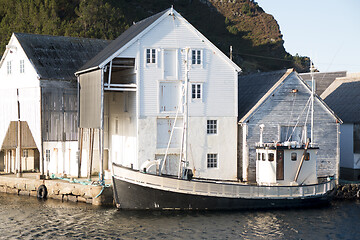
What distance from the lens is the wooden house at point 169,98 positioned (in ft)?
102

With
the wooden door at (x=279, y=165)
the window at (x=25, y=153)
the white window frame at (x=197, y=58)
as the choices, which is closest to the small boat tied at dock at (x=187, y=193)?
the wooden door at (x=279, y=165)

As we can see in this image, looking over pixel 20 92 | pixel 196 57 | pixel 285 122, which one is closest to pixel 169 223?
pixel 196 57

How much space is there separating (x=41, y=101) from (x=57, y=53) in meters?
4.65

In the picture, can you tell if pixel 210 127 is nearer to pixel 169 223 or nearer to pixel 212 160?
pixel 212 160

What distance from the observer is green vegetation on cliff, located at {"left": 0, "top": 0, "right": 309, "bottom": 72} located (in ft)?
192

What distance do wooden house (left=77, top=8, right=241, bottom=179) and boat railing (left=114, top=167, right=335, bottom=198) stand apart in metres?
2.64

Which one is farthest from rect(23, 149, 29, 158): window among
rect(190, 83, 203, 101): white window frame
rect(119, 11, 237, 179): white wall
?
rect(190, 83, 203, 101): white window frame

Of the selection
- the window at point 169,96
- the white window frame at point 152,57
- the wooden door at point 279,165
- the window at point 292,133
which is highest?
the white window frame at point 152,57

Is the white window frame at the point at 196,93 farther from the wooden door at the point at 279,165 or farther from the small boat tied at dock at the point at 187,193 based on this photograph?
the wooden door at the point at 279,165

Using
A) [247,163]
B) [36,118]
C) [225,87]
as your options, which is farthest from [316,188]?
[36,118]

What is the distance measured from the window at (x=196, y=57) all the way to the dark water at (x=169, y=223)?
377 inches

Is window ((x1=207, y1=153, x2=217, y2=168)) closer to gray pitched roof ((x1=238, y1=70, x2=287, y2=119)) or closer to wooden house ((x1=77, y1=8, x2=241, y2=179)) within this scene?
wooden house ((x1=77, y1=8, x2=241, y2=179))

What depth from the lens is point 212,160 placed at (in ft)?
107

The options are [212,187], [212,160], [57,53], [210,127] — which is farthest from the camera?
[57,53]
